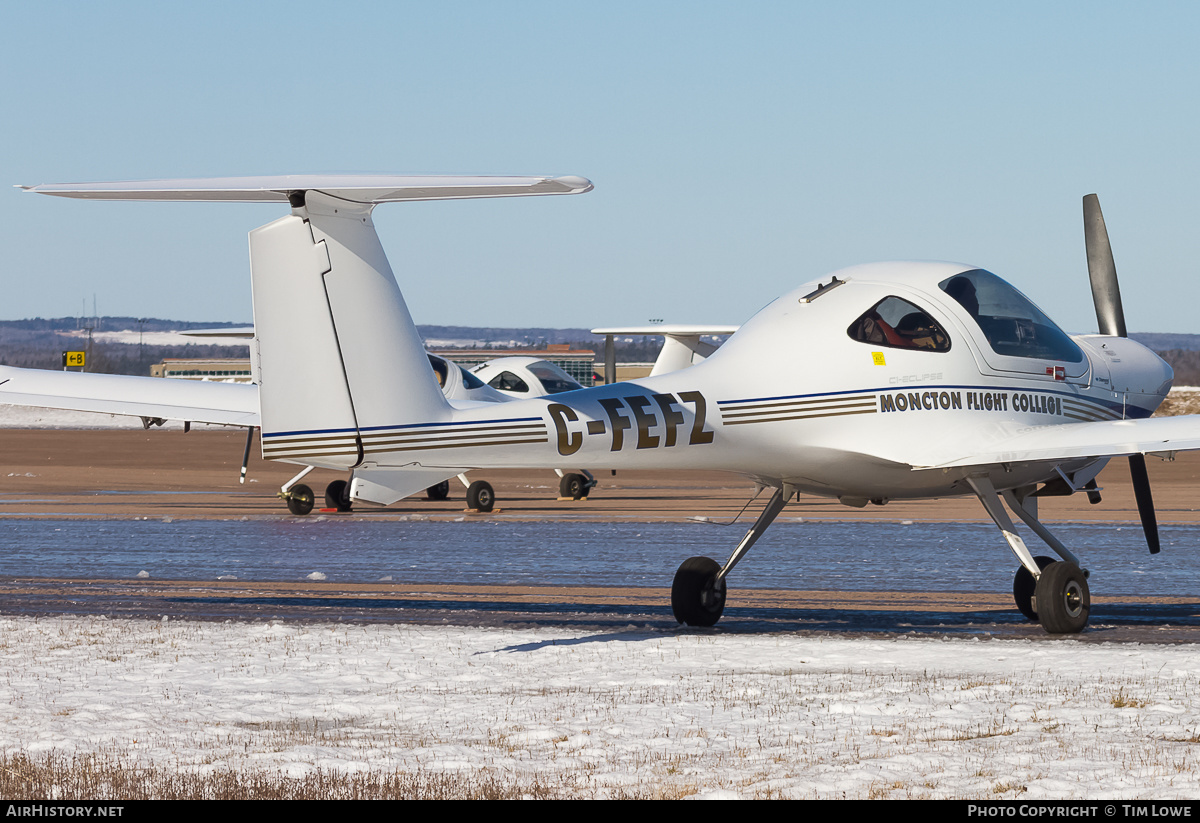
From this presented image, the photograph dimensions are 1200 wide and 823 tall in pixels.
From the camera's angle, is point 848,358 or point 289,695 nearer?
point 289,695

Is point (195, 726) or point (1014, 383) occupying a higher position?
point (1014, 383)

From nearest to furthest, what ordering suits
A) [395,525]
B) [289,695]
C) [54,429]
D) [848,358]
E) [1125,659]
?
[289,695] < [1125,659] < [848,358] < [395,525] < [54,429]

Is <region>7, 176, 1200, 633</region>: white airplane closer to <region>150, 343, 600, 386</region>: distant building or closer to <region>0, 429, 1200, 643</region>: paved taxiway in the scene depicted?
<region>0, 429, 1200, 643</region>: paved taxiway

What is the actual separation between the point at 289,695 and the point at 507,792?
3168mm

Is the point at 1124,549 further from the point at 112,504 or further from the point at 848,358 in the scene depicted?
the point at 112,504

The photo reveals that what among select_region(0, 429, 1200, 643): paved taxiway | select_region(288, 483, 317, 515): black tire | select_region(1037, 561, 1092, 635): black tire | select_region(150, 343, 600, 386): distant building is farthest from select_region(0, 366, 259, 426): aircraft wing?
select_region(150, 343, 600, 386): distant building

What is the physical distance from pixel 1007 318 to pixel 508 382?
68.3ft

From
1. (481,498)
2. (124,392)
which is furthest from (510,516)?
(124,392)

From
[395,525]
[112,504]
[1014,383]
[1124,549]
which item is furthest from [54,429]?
[1014,383]

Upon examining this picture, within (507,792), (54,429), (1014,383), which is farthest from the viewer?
(54,429)

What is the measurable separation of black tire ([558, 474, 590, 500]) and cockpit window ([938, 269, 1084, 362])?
20811mm

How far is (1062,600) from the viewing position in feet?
40.7

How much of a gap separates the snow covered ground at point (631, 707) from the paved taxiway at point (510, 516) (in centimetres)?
145

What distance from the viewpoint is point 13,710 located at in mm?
8875
